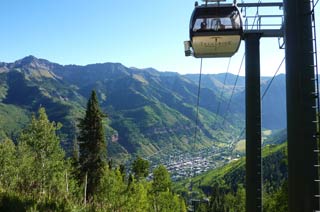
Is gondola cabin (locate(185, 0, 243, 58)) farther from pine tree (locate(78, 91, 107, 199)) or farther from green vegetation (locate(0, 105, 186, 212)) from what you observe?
pine tree (locate(78, 91, 107, 199))

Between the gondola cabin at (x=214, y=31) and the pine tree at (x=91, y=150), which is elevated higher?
the gondola cabin at (x=214, y=31)

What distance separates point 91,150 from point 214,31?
40.8m

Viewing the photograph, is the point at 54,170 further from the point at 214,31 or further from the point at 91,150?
the point at 214,31

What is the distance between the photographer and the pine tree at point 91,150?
53.3 metres

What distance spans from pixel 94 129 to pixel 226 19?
40.9 metres

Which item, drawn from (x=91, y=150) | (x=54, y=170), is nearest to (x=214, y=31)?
(x=54, y=170)

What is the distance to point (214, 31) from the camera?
49.1 feet

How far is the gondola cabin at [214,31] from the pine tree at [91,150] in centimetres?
3934

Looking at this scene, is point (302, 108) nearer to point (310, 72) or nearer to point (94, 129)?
point (310, 72)

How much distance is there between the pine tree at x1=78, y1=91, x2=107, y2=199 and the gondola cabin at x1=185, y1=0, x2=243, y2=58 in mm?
Result: 39343

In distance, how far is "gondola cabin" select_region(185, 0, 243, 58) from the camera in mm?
14906

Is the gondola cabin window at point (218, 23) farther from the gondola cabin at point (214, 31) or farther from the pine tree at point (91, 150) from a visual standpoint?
the pine tree at point (91, 150)

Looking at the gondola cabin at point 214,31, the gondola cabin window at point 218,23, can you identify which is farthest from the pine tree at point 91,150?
the gondola cabin window at point 218,23

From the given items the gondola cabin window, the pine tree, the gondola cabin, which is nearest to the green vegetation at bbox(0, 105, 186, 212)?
the pine tree
